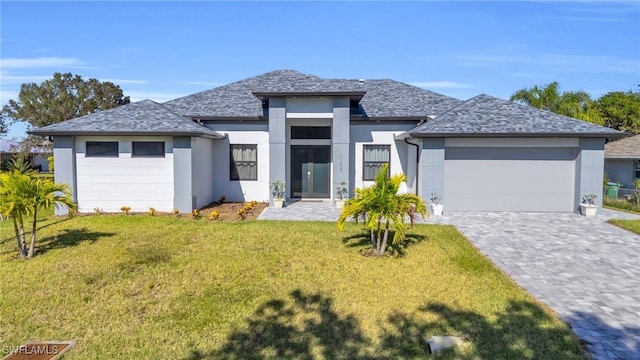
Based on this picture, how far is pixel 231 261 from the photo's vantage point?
7.62 metres

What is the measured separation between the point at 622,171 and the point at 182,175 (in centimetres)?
2444

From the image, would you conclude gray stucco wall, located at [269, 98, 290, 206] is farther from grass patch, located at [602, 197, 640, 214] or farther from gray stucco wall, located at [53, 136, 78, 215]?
grass patch, located at [602, 197, 640, 214]

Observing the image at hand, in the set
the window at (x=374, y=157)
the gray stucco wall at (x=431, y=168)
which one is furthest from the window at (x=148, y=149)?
the gray stucco wall at (x=431, y=168)

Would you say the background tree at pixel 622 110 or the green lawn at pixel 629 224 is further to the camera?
the background tree at pixel 622 110

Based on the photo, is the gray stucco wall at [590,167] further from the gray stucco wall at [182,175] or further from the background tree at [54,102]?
the background tree at [54,102]

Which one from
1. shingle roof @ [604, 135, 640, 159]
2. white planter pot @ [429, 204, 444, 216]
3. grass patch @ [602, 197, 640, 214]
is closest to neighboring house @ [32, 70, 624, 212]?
white planter pot @ [429, 204, 444, 216]

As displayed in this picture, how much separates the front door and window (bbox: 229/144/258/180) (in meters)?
1.67

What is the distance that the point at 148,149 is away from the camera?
44.4 ft

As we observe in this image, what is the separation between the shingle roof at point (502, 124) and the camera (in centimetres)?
1309

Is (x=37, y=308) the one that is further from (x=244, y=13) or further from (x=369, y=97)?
(x=369, y=97)

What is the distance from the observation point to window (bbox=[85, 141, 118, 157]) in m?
13.4

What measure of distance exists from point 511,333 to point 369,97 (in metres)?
15.2

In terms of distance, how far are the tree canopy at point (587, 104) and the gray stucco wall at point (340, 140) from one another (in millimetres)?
18581

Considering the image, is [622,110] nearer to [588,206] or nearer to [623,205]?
[623,205]
